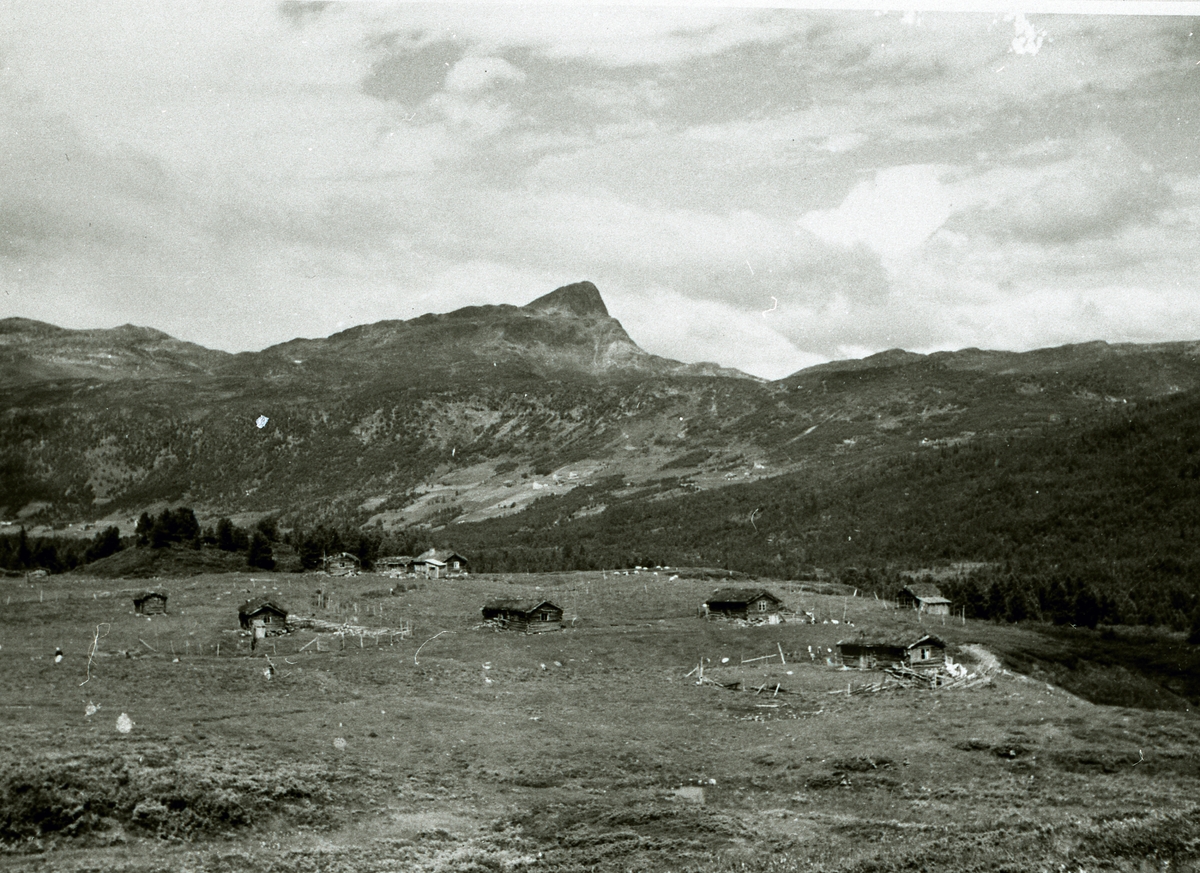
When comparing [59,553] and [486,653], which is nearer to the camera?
[486,653]

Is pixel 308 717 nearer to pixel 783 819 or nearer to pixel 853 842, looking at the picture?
pixel 783 819

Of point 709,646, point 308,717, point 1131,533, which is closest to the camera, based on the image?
point 308,717

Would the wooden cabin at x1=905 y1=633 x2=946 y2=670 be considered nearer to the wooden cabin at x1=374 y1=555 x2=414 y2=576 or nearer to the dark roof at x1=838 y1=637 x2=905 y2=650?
the dark roof at x1=838 y1=637 x2=905 y2=650

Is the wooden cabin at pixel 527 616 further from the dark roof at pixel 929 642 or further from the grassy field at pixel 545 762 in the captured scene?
the dark roof at pixel 929 642

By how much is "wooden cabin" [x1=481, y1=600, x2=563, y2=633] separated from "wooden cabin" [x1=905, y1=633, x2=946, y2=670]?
32866 millimetres

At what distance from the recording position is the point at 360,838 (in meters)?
28.7

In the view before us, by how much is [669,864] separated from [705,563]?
471 feet

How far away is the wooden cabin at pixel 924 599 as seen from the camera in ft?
354

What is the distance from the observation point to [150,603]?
3474 inches

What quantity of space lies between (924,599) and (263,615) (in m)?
73.3

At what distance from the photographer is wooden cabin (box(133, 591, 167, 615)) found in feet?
288

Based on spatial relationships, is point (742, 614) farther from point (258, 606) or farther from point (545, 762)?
point (545, 762)

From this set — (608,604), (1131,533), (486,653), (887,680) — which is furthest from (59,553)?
(1131,533)

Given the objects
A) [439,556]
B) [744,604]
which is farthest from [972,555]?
[439,556]
